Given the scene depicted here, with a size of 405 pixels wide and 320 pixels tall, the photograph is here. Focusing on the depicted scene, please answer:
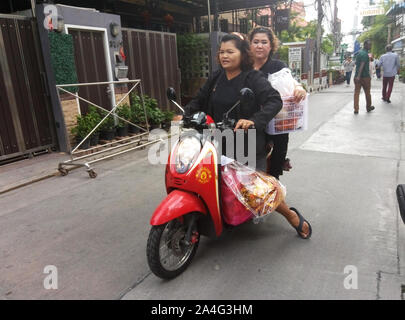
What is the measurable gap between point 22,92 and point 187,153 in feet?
15.3

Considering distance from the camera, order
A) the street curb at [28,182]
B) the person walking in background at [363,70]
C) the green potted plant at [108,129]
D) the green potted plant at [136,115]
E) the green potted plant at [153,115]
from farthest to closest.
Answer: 1. the person walking in background at [363,70]
2. the green potted plant at [153,115]
3. the green potted plant at [136,115]
4. the green potted plant at [108,129]
5. the street curb at [28,182]

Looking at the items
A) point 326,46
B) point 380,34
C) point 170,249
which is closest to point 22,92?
point 170,249

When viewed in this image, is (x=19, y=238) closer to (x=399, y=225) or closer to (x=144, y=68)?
(x=399, y=225)

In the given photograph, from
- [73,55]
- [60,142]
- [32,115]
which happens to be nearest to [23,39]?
[73,55]

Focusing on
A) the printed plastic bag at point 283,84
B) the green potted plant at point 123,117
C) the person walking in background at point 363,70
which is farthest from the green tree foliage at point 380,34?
the printed plastic bag at point 283,84

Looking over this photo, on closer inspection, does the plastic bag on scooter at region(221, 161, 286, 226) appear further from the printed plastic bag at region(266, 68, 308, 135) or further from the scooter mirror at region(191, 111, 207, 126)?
the printed plastic bag at region(266, 68, 308, 135)

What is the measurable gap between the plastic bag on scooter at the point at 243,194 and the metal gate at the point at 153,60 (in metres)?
6.09

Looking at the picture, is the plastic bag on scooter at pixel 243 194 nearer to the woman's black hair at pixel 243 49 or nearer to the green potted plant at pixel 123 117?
the woman's black hair at pixel 243 49

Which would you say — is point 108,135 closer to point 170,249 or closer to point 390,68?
point 170,249

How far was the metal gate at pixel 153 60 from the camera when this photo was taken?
8.06 metres

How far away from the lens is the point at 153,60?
8.67 m

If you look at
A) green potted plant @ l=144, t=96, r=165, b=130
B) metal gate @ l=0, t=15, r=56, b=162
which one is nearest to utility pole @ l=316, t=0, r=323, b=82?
green potted plant @ l=144, t=96, r=165, b=130

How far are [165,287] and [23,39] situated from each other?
529cm

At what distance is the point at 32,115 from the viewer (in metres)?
6.03
